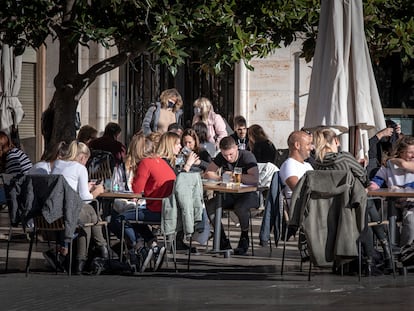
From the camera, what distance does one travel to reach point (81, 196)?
14.2m

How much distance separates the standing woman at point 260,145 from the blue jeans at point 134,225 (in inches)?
205

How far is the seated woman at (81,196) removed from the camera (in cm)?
1419

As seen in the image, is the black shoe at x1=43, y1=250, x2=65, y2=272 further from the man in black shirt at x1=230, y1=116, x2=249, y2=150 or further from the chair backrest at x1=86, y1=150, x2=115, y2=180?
the man in black shirt at x1=230, y1=116, x2=249, y2=150

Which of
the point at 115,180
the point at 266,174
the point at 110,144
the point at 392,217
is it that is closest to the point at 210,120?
the point at 110,144

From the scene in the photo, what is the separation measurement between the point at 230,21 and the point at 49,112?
3.45 meters

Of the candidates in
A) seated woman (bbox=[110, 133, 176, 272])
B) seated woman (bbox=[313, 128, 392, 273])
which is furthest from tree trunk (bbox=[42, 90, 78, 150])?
seated woman (bbox=[313, 128, 392, 273])

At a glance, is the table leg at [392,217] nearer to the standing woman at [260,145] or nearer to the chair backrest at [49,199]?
the chair backrest at [49,199]

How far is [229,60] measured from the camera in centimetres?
1603

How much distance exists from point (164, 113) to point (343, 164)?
6843 mm

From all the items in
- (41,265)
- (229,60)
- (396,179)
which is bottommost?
(41,265)

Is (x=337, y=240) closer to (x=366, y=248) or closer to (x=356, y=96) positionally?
(x=366, y=248)

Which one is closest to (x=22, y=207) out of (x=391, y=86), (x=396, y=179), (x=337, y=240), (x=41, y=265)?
(x=41, y=265)

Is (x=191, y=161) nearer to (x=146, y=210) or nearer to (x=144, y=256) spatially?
(x=146, y=210)

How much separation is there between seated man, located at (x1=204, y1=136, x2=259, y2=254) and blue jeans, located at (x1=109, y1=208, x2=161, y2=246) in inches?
64.7
